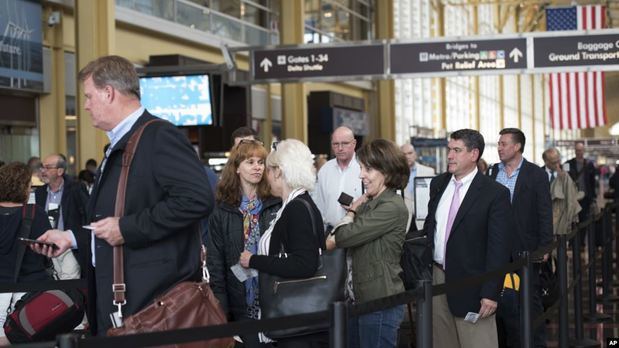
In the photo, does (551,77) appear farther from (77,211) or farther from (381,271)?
(381,271)

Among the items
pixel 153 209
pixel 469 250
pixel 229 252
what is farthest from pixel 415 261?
pixel 153 209

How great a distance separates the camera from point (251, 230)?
216 inches

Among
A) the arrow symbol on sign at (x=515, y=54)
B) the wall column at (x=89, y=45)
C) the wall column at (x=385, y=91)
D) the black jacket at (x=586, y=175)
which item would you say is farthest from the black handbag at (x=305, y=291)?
the wall column at (x=385, y=91)

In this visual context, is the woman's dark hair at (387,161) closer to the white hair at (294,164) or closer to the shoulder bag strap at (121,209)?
the white hair at (294,164)

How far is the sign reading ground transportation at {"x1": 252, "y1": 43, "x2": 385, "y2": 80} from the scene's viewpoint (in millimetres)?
18484

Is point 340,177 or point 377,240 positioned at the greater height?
point 340,177

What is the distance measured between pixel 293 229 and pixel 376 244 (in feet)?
2.17

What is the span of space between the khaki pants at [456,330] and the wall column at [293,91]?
19469 millimetres

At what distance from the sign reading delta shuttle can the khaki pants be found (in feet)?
36.6

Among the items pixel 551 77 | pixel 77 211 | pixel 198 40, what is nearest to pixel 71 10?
pixel 198 40

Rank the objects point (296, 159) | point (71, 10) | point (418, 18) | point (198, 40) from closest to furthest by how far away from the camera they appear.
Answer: point (296, 159) < point (71, 10) < point (198, 40) < point (418, 18)

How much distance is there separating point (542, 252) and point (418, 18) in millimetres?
31815

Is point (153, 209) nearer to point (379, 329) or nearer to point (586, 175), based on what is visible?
point (379, 329)

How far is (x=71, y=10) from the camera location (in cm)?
1658
